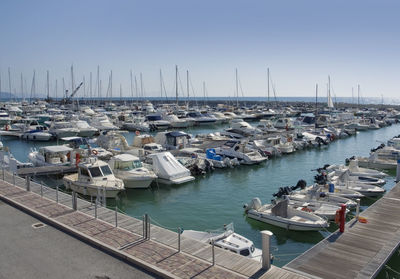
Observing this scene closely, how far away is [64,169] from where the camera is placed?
26219 millimetres

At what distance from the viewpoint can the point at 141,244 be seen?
1172 cm

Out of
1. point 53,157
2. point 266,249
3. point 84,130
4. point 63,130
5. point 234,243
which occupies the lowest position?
point 234,243

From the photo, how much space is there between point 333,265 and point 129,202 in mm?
14352

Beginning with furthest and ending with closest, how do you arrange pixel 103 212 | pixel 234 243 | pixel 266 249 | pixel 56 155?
pixel 56 155 → pixel 103 212 → pixel 234 243 → pixel 266 249

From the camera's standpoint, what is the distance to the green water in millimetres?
17688

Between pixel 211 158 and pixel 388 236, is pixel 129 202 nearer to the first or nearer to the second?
pixel 211 158

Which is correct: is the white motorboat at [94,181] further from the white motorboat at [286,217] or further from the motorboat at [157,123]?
the motorboat at [157,123]

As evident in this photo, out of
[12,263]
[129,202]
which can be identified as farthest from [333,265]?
[129,202]

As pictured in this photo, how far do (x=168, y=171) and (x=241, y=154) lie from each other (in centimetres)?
1041

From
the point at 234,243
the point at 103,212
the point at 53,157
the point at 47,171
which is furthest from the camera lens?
the point at 53,157

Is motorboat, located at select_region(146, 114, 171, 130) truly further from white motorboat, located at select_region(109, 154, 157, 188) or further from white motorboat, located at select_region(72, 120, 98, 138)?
white motorboat, located at select_region(109, 154, 157, 188)

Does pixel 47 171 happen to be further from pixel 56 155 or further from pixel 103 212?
pixel 103 212

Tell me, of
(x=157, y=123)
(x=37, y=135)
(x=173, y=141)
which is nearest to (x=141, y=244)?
(x=173, y=141)

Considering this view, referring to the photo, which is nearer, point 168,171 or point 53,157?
point 168,171
